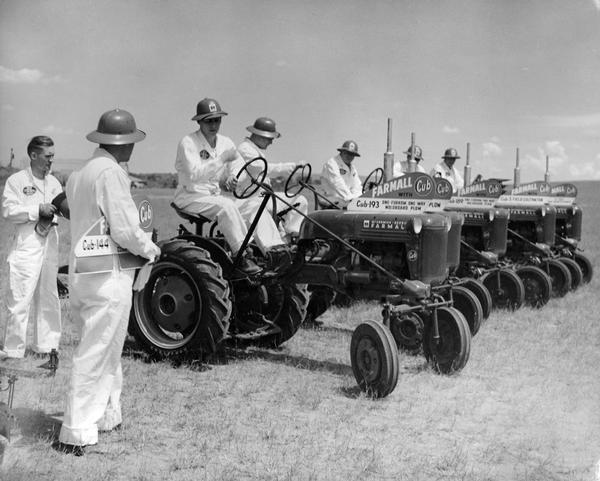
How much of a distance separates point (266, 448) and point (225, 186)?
2.48 metres

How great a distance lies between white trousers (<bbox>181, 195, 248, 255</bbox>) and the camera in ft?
19.6

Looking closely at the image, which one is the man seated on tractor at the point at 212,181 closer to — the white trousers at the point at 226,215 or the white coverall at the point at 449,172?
the white trousers at the point at 226,215

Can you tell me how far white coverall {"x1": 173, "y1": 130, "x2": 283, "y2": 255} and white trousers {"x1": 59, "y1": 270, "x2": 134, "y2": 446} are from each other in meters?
2.06

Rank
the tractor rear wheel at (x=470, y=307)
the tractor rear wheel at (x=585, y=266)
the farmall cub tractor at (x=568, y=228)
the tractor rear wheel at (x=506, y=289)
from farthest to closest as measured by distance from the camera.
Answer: the tractor rear wheel at (x=585, y=266)
the farmall cub tractor at (x=568, y=228)
the tractor rear wheel at (x=506, y=289)
the tractor rear wheel at (x=470, y=307)

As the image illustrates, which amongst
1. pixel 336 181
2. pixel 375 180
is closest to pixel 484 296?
pixel 375 180

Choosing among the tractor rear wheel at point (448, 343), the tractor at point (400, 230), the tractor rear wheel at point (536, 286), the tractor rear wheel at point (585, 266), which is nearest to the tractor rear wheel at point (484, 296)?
the tractor rear wheel at point (536, 286)

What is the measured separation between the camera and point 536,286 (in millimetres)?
9328

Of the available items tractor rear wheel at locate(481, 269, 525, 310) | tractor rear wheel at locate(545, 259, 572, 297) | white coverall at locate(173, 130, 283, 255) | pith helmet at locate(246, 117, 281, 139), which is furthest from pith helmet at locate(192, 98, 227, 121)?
tractor rear wheel at locate(545, 259, 572, 297)

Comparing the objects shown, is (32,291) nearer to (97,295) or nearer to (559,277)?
(97,295)

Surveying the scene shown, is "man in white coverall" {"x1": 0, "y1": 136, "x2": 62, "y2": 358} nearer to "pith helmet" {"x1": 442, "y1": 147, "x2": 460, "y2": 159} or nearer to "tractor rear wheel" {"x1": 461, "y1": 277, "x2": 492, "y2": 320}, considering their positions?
"tractor rear wheel" {"x1": 461, "y1": 277, "x2": 492, "y2": 320}

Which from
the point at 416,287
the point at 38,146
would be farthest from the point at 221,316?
the point at 38,146

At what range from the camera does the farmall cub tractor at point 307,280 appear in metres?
5.60

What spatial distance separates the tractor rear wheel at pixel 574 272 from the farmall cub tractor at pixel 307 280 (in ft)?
17.6

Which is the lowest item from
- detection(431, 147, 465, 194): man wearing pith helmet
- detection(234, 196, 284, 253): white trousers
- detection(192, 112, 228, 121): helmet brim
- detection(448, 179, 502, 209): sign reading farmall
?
detection(234, 196, 284, 253): white trousers
